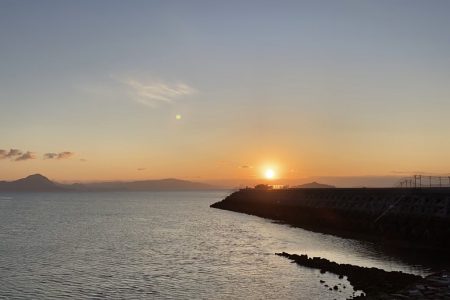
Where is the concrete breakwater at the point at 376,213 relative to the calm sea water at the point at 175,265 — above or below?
above

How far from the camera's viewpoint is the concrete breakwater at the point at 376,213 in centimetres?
4819

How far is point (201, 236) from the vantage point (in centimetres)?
6412

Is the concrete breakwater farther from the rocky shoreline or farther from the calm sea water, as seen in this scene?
the rocky shoreline

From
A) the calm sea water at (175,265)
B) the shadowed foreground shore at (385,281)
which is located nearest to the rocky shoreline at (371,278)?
the shadowed foreground shore at (385,281)

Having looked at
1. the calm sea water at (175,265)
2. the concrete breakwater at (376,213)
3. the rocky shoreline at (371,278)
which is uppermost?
the concrete breakwater at (376,213)

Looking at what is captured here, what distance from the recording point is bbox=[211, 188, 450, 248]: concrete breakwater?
48.2m

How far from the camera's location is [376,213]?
61.2 metres

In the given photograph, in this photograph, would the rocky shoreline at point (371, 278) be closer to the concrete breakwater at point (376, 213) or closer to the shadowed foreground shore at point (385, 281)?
the shadowed foreground shore at point (385, 281)

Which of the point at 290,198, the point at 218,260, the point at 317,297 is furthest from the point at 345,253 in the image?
the point at 290,198

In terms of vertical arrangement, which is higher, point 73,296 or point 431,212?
point 431,212

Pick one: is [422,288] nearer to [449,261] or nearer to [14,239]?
[449,261]

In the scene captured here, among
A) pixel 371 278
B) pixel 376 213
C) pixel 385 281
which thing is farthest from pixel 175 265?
pixel 376 213

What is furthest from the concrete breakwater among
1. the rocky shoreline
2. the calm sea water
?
the rocky shoreline

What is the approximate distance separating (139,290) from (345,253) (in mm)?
21616
